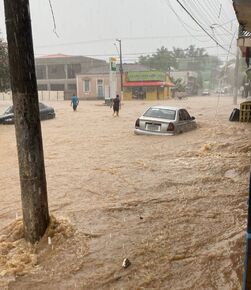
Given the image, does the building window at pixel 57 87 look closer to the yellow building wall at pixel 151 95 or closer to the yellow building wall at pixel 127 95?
the yellow building wall at pixel 127 95

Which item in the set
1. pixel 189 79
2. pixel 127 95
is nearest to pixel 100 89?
pixel 127 95

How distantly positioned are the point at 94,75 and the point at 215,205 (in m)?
49.8

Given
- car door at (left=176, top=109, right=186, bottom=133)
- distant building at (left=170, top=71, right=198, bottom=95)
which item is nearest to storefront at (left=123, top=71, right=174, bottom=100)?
distant building at (left=170, top=71, right=198, bottom=95)

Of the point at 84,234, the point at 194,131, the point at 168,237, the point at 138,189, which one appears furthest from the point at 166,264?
the point at 194,131

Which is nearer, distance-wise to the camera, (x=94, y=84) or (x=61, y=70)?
(x=94, y=84)

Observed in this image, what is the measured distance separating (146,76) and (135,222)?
4861cm

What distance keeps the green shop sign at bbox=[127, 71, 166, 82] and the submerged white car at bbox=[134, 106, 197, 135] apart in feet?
126

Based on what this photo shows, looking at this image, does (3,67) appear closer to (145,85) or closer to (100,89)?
(145,85)

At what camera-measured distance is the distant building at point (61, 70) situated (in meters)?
61.6

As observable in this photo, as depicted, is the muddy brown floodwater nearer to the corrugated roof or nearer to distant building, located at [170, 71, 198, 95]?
the corrugated roof

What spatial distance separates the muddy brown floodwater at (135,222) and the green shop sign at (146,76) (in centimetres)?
4160

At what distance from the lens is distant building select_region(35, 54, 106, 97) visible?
61.6 metres

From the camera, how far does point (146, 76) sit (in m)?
53.4

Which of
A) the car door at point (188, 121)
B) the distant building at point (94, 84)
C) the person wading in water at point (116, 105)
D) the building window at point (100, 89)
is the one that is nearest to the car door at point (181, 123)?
the car door at point (188, 121)
